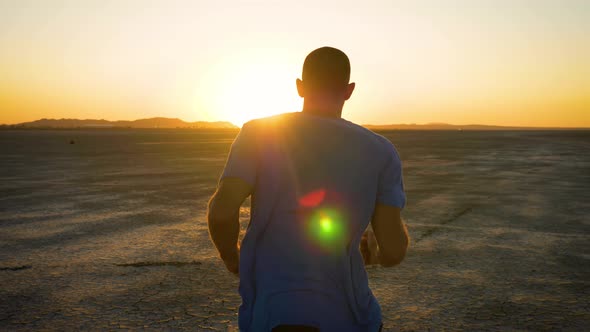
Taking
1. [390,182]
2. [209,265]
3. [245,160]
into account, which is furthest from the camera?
[209,265]

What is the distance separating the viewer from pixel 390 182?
1735 millimetres

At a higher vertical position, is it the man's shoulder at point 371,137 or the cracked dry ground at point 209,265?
the man's shoulder at point 371,137

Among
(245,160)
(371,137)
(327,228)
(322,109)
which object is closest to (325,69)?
(322,109)

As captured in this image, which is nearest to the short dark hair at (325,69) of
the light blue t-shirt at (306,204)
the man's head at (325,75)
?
the man's head at (325,75)

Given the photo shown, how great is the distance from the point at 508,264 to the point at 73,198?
8660 millimetres

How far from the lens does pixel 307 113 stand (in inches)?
68.1

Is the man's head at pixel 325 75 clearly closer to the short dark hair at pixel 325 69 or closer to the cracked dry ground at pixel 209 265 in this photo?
the short dark hair at pixel 325 69

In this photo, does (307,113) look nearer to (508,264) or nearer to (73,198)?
(508,264)

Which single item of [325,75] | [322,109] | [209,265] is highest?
[325,75]

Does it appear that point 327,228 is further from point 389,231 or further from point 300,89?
point 300,89

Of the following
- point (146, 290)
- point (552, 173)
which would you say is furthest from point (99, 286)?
point (552, 173)

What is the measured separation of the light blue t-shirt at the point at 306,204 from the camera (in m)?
1.66

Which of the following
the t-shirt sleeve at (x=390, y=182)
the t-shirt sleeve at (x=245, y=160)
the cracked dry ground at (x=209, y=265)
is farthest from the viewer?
the cracked dry ground at (x=209, y=265)

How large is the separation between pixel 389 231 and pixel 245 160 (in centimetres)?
54
